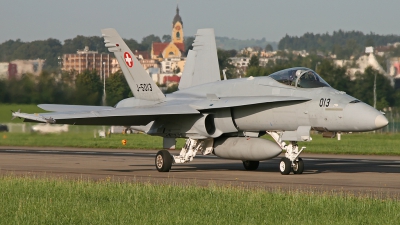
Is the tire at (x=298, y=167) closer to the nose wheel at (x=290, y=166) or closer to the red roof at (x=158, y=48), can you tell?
the nose wheel at (x=290, y=166)

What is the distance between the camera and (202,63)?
70.3ft

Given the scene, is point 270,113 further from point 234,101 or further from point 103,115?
point 103,115

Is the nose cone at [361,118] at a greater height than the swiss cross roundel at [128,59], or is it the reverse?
the swiss cross roundel at [128,59]

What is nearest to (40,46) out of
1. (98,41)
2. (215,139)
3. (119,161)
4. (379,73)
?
(98,41)

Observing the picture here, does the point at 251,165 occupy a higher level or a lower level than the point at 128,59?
lower

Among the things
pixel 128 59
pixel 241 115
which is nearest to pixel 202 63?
pixel 128 59

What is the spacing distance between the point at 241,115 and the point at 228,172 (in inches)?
63.2

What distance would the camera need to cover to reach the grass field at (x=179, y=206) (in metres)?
8.90

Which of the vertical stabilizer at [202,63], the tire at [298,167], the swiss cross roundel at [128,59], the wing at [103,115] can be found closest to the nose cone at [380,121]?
the tire at [298,167]

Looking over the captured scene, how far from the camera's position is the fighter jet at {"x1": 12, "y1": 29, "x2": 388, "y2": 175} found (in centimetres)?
1562

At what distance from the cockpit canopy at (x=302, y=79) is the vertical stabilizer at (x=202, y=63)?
4.99 m

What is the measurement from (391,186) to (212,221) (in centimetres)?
609

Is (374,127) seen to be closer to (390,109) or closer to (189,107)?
(189,107)

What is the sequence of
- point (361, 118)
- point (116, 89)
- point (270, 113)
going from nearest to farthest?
point (361, 118), point (270, 113), point (116, 89)
